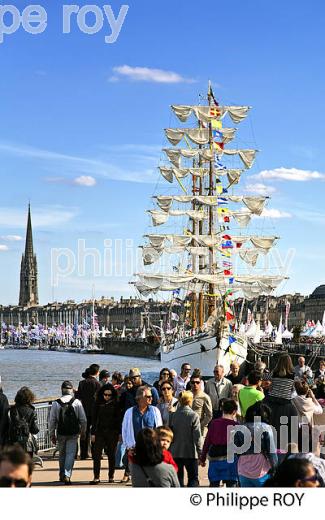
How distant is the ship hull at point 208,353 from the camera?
49.1 m

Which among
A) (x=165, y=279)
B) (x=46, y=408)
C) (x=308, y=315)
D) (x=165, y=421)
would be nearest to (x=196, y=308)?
(x=165, y=279)

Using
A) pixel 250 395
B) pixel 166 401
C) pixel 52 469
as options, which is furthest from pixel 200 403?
pixel 52 469

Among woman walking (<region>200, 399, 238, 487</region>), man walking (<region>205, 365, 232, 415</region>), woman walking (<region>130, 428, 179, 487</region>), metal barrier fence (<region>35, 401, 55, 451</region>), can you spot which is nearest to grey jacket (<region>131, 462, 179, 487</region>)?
woman walking (<region>130, 428, 179, 487</region>)

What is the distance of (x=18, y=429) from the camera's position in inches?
441

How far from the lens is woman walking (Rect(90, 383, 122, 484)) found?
12422 millimetres

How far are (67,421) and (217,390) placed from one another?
188 centimetres

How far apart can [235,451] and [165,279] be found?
162 feet

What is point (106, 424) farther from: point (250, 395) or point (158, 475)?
point (158, 475)

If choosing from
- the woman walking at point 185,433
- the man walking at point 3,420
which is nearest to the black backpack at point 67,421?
the man walking at point 3,420

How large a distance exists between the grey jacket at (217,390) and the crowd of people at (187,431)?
0.01m

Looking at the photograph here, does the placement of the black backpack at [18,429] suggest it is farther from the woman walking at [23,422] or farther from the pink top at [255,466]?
the pink top at [255,466]

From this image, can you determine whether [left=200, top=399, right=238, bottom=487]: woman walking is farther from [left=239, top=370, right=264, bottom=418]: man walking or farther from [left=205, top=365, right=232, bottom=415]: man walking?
[left=205, top=365, right=232, bottom=415]: man walking
